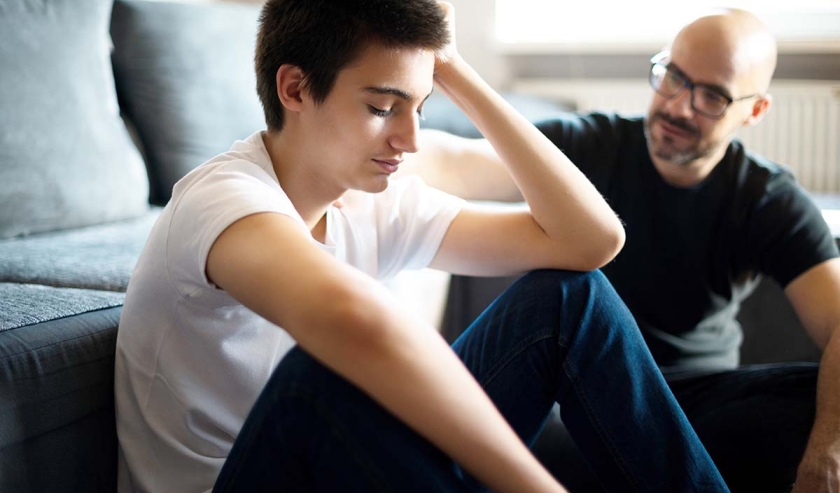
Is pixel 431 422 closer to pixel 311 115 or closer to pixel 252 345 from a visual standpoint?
pixel 252 345

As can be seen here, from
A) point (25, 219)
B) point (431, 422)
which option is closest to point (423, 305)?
point (25, 219)

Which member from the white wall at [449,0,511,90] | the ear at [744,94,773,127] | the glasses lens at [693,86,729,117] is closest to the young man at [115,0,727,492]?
the glasses lens at [693,86,729,117]

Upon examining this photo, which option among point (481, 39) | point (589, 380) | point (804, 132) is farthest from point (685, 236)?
point (481, 39)

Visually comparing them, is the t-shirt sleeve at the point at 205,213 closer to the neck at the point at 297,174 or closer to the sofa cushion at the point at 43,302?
the neck at the point at 297,174

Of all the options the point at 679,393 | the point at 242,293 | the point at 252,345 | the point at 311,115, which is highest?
the point at 311,115

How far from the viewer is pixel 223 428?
1.10 m

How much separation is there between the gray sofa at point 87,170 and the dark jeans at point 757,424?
608 mm

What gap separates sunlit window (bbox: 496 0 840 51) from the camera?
9.68 feet

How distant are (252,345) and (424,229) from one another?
334 millimetres

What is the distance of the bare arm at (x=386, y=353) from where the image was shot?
2.84 ft

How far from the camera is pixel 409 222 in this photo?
1.32m

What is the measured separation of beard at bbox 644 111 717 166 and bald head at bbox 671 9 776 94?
0.43ft

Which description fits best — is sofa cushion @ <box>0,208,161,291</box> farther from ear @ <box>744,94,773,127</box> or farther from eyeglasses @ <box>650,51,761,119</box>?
ear @ <box>744,94,773,127</box>

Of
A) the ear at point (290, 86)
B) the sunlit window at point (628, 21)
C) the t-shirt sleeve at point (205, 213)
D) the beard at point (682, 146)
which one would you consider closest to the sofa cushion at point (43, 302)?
the t-shirt sleeve at point (205, 213)
